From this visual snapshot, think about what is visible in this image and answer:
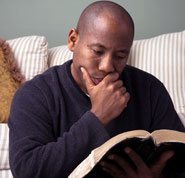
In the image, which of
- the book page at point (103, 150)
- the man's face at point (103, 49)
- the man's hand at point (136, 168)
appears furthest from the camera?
the man's face at point (103, 49)

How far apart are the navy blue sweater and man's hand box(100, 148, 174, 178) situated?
8 centimetres

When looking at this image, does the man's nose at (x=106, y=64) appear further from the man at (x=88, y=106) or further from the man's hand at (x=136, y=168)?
the man's hand at (x=136, y=168)

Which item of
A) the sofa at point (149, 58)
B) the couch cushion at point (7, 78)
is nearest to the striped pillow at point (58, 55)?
the sofa at point (149, 58)

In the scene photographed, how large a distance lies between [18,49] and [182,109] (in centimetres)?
89

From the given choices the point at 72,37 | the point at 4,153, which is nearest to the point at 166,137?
the point at 72,37

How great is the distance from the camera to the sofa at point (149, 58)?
1.70 meters

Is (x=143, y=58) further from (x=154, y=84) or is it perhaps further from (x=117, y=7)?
(x=117, y=7)

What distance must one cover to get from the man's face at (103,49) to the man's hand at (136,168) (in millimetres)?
262

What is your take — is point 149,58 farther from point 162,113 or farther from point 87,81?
point 87,81

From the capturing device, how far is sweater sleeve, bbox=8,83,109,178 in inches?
33.1

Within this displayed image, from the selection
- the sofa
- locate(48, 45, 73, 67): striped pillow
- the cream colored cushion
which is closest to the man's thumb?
the cream colored cushion

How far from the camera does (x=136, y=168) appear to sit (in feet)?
2.76

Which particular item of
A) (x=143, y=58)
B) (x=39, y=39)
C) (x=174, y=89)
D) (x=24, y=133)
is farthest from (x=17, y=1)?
(x=24, y=133)

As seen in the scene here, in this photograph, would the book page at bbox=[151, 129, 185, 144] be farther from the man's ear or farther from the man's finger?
the man's ear
